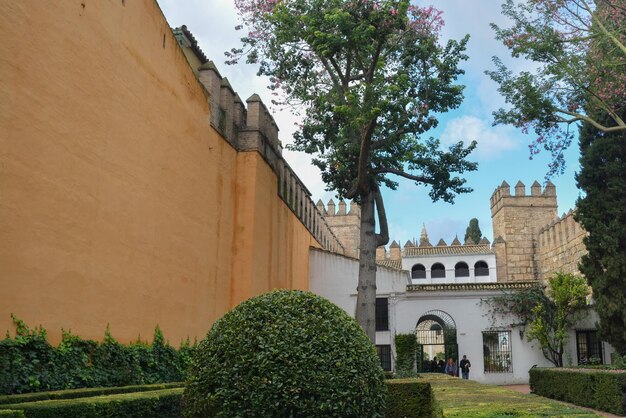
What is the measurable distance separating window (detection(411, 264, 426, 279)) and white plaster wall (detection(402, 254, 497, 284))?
0.80 ft

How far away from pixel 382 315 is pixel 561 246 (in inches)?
657

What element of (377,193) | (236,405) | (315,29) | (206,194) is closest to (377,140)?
(377,193)

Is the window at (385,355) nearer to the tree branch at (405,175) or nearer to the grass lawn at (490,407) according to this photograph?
the tree branch at (405,175)

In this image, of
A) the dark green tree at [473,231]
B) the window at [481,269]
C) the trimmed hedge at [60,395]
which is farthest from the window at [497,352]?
the dark green tree at [473,231]

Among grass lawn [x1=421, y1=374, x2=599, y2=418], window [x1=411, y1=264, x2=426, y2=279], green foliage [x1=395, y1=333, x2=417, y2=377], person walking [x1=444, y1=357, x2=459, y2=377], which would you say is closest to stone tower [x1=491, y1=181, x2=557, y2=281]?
window [x1=411, y1=264, x2=426, y2=279]

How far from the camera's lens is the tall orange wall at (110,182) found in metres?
7.42

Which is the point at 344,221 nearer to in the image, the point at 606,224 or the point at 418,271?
the point at 418,271

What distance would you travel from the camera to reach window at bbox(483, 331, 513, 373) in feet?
71.6

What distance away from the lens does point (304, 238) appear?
2262 cm

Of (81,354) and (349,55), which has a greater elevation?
(349,55)

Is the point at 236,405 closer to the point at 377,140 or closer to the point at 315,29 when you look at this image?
the point at 315,29

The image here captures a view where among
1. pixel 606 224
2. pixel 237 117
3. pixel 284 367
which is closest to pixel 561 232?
pixel 606 224

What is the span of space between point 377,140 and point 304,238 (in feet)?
27.0

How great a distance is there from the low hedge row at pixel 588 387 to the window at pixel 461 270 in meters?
28.1
